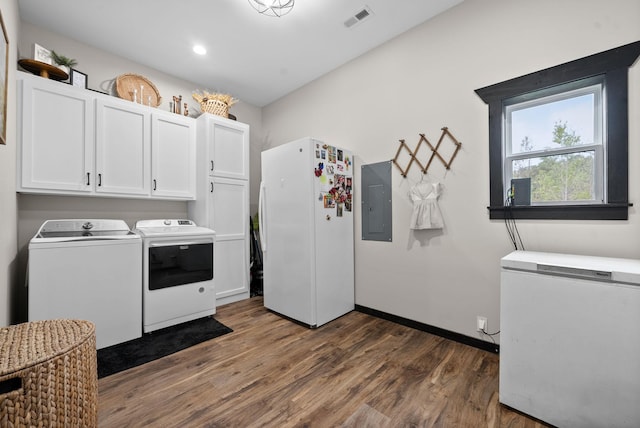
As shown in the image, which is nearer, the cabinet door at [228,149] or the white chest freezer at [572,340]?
the white chest freezer at [572,340]

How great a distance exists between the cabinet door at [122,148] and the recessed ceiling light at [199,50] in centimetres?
82

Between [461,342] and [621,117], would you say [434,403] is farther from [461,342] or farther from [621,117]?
[621,117]

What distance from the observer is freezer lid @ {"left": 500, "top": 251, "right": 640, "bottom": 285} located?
4.06 feet

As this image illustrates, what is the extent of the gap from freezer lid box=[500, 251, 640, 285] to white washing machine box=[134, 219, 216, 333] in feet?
8.58

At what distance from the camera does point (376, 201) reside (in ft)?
9.42

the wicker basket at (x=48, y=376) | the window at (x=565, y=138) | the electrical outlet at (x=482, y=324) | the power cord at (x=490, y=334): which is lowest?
the power cord at (x=490, y=334)

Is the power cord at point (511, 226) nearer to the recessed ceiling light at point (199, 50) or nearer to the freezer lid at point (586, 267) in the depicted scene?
the freezer lid at point (586, 267)

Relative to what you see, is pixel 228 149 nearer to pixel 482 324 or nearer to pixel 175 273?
pixel 175 273

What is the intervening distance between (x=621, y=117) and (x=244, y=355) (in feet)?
9.68

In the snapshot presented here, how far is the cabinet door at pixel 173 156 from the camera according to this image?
2.97 metres

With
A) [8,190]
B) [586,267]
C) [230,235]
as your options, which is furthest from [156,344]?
[586,267]

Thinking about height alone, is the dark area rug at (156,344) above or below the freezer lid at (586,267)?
below

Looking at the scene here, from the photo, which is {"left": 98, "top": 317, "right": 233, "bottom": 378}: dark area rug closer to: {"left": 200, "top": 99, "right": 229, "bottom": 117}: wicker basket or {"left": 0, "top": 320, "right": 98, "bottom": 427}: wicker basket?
{"left": 0, "top": 320, "right": 98, "bottom": 427}: wicker basket

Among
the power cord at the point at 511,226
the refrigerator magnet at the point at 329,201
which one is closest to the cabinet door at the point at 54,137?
the refrigerator magnet at the point at 329,201
